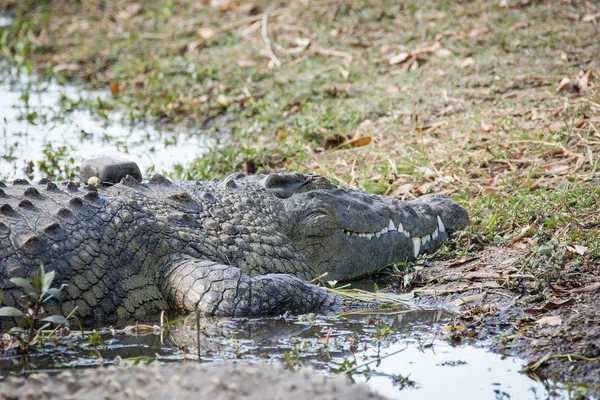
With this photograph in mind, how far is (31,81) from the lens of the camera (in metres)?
11.0

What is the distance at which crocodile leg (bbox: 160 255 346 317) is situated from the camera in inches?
175

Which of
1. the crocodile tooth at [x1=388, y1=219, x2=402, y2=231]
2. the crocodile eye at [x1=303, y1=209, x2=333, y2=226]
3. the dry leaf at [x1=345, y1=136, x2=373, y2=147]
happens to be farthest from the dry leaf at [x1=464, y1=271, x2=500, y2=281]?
the dry leaf at [x1=345, y1=136, x2=373, y2=147]

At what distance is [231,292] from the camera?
4.46m

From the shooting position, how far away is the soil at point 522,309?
12.0 feet

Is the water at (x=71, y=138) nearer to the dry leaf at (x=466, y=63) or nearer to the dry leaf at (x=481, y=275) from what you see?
the dry leaf at (x=466, y=63)

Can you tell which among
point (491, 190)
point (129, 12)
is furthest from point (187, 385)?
point (129, 12)

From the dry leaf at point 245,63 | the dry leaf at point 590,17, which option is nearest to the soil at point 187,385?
the dry leaf at point 245,63

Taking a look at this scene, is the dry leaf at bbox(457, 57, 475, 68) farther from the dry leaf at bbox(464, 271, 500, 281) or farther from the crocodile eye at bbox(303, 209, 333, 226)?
the dry leaf at bbox(464, 271, 500, 281)

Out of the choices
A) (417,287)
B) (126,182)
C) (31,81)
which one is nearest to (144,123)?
(31,81)

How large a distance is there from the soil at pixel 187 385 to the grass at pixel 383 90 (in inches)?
97.0

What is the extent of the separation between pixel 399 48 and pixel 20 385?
7.66m

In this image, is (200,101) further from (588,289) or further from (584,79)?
(588,289)

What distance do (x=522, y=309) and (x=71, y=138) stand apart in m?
5.54

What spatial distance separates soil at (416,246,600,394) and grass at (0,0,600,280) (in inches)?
10.2
